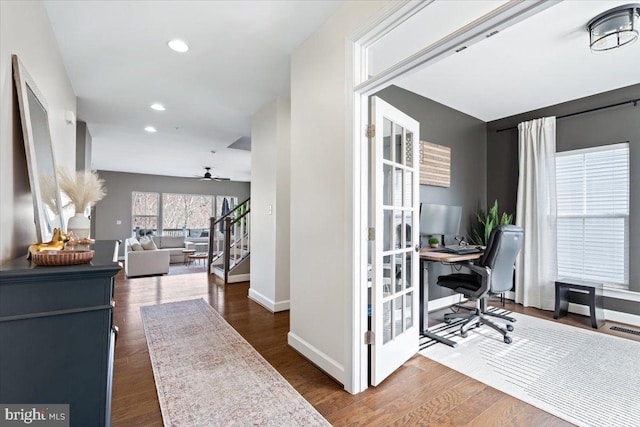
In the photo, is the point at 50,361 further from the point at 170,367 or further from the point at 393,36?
the point at 393,36

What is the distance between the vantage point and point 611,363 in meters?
2.38

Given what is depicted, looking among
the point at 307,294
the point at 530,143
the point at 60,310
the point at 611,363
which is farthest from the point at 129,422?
the point at 530,143

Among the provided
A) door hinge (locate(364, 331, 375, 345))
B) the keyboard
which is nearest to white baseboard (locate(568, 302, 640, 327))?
the keyboard

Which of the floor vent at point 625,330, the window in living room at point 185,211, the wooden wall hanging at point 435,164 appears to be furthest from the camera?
the window in living room at point 185,211

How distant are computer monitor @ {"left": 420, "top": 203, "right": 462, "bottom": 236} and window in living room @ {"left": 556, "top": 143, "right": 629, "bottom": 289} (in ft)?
4.66

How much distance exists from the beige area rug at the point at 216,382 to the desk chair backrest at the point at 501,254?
6.78 ft

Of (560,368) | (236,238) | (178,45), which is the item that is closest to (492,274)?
(560,368)

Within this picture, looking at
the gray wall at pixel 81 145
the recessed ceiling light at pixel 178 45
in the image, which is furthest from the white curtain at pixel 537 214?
the gray wall at pixel 81 145

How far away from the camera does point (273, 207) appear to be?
3.78 metres

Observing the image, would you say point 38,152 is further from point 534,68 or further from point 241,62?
point 534,68

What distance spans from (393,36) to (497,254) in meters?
2.13

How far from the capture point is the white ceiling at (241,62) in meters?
2.19

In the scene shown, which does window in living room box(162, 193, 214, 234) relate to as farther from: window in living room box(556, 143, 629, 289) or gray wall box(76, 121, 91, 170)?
window in living room box(556, 143, 629, 289)

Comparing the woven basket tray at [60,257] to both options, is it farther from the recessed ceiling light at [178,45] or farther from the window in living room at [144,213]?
the window in living room at [144,213]
